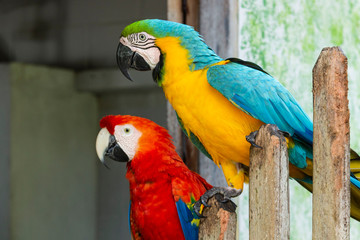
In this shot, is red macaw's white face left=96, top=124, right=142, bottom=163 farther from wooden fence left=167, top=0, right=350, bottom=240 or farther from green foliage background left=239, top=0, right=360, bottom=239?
green foliage background left=239, top=0, right=360, bottom=239

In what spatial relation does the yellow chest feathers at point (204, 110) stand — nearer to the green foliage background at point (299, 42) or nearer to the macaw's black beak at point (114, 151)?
the macaw's black beak at point (114, 151)

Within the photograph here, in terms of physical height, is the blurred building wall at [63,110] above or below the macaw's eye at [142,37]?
below

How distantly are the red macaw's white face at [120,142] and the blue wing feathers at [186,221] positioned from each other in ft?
0.54

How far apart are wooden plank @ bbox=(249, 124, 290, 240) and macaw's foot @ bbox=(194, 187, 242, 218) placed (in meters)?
0.11

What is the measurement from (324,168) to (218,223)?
9.1 inches

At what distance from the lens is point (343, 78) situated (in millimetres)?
806

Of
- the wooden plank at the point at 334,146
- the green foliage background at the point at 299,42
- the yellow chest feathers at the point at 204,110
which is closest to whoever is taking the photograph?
the wooden plank at the point at 334,146

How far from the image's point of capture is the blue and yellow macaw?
1.03 m

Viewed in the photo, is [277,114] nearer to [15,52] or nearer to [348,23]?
[348,23]

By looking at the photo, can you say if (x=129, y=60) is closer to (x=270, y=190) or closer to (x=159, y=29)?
(x=159, y=29)

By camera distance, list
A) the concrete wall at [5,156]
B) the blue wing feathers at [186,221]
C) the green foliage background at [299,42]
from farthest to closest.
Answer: the concrete wall at [5,156]
the green foliage background at [299,42]
the blue wing feathers at [186,221]

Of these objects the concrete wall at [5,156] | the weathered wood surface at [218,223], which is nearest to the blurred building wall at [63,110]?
the concrete wall at [5,156]

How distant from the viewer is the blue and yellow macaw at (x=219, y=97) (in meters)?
1.03

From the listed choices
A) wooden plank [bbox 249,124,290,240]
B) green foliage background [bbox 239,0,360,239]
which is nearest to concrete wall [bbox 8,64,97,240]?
green foliage background [bbox 239,0,360,239]
